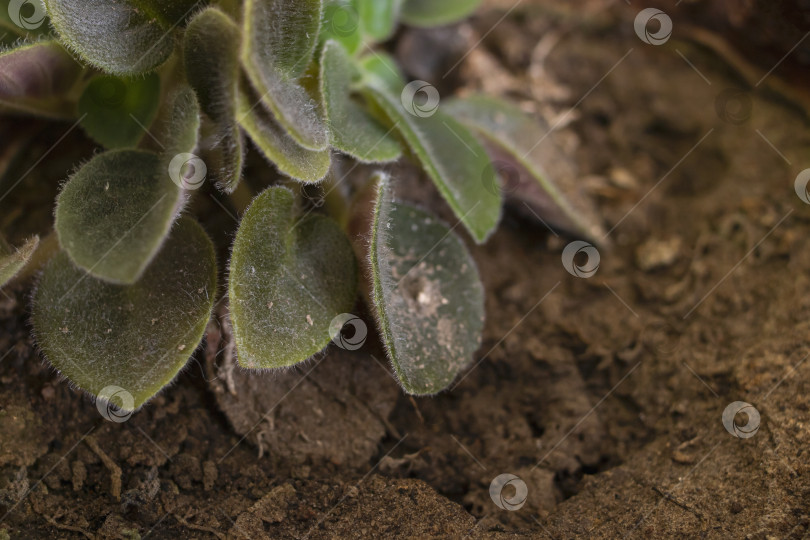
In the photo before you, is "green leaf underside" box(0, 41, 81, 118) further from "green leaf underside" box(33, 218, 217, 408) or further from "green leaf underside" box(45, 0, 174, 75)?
"green leaf underside" box(33, 218, 217, 408)

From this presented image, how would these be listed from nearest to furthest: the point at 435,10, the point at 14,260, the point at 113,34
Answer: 1. the point at 14,260
2. the point at 113,34
3. the point at 435,10

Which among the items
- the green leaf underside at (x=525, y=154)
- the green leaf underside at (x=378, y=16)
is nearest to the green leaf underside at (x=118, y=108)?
the green leaf underside at (x=378, y=16)

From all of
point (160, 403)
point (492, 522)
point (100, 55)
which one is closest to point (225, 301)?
point (160, 403)

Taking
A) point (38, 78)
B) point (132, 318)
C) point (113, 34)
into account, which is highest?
point (113, 34)

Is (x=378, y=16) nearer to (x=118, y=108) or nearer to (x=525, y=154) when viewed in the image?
(x=525, y=154)

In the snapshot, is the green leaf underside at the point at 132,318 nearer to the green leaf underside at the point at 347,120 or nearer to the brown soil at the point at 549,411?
the brown soil at the point at 549,411

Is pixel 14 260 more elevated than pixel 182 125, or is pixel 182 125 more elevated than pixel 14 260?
pixel 182 125

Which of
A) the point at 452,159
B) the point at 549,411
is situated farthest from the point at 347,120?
the point at 549,411
